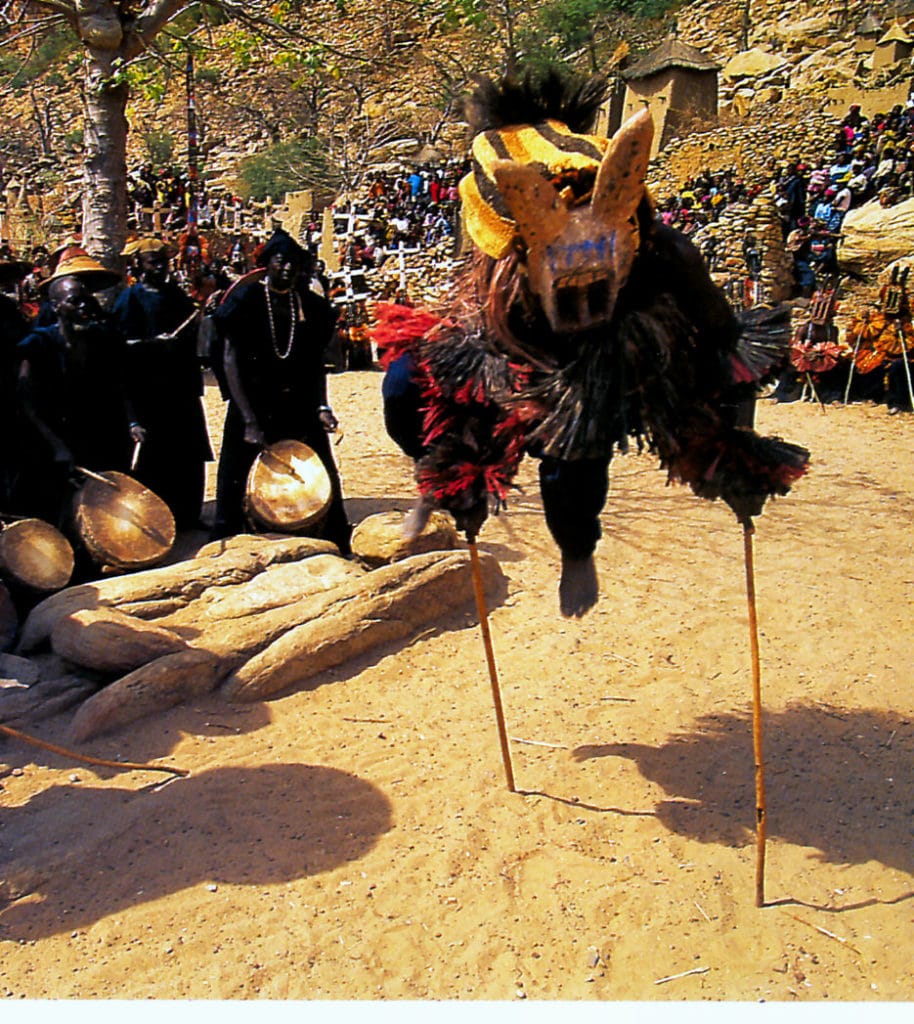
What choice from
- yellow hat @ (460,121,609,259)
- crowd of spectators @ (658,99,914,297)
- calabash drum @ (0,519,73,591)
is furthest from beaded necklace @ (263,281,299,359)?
crowd of spectators @ (658,99,914,297)

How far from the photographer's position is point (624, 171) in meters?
2.36

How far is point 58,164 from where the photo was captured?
46656 millimetres

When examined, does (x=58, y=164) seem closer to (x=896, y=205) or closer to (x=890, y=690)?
(x=896, y=205)

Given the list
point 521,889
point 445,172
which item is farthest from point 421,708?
point 445,172

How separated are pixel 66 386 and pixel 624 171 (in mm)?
4704

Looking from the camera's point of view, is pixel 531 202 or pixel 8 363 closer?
pixel 531 202

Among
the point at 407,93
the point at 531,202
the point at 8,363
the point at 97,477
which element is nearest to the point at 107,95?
the point at 8,363

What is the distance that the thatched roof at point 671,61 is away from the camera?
28484 millimetres

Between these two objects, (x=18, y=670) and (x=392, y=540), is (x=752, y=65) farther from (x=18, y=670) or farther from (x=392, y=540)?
(x=18, y=670)

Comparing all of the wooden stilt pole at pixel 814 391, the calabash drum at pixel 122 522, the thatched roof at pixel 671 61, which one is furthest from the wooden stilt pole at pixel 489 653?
the thatched roof at pixel 671 61

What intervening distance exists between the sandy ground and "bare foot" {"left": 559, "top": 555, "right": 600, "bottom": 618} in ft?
2.89

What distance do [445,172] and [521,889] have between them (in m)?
27.3

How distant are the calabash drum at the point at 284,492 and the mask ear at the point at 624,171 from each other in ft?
13.5

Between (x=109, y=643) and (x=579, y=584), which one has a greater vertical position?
(x=579, y=584)
